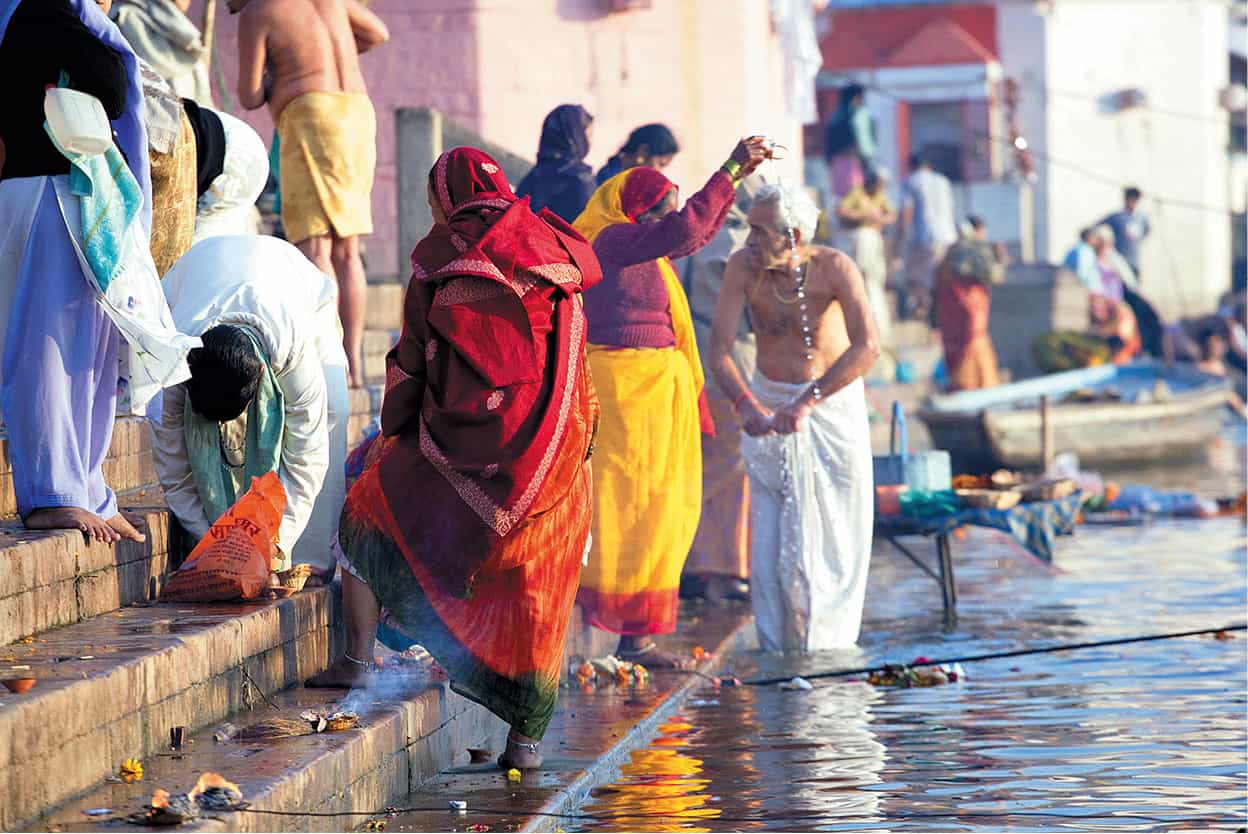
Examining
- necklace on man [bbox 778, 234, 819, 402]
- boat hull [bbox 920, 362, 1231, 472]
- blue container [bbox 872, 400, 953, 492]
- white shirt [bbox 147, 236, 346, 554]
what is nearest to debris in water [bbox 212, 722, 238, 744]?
white shirt [bbox 147, 236, 346, 554]

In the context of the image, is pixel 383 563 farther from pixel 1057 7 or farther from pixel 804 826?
pixel 1057 7

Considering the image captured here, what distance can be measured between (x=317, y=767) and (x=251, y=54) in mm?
4905

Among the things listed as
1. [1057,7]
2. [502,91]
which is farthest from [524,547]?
[1057,7]

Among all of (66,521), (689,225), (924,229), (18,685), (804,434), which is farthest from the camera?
(924,229)

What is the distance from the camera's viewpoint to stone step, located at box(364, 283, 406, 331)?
12.2m

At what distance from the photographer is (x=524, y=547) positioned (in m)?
6.55

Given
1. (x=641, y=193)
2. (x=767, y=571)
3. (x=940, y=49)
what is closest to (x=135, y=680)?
(x=641, y=193)

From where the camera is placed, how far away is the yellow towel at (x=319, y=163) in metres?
9.91

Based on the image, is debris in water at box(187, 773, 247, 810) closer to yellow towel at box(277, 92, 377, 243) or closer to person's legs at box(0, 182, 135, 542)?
person's legs at box(0, 182, 135, 542)

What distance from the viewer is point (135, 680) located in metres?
5.51

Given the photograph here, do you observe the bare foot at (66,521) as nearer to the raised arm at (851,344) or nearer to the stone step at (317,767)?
the stone step at (317,767)

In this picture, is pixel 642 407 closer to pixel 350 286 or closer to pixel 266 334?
pixel 350 286

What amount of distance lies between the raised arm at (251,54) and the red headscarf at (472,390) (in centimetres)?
341

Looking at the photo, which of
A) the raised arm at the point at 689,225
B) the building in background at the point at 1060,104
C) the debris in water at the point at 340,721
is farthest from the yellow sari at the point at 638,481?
the building in background at the point at 1060,104
